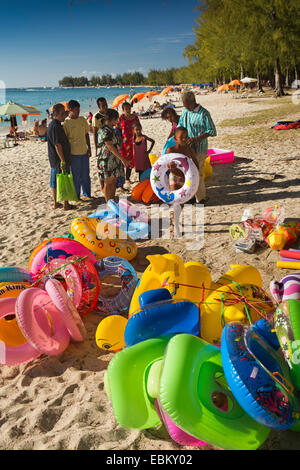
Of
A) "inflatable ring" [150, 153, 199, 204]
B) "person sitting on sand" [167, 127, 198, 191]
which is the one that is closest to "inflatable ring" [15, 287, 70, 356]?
"inflatable ring" [150, 153, 199, 204]

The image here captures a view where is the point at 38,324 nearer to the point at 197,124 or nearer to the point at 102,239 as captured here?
the point at 102,239

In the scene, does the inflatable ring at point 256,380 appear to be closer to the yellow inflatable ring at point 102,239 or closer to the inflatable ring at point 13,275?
the inflatable ring at point 13,275

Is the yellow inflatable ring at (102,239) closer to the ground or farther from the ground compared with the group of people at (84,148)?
closer to the ground

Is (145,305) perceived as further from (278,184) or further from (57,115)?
(278,184)

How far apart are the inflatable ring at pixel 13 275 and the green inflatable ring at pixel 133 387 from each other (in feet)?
5.77

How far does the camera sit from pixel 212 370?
2027 mm

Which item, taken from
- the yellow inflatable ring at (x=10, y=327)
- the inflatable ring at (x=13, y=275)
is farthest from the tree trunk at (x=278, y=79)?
the yellow inflatable ring at (x=10, y=327)

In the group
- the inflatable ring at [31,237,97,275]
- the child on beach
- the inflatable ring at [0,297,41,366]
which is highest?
the child on beach

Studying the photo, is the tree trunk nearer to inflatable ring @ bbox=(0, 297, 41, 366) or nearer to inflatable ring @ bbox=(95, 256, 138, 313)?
inflatable ring @ bbox=(95, 256, 138, 313)

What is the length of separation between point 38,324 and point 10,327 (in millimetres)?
317

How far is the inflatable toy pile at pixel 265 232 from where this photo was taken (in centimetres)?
423

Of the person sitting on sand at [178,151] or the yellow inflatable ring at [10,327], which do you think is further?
the person sitting on sand at [178,151]

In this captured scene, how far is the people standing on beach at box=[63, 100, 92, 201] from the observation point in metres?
6.02

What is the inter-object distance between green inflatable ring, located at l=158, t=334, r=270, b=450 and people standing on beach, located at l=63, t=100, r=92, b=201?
4.92 meters
